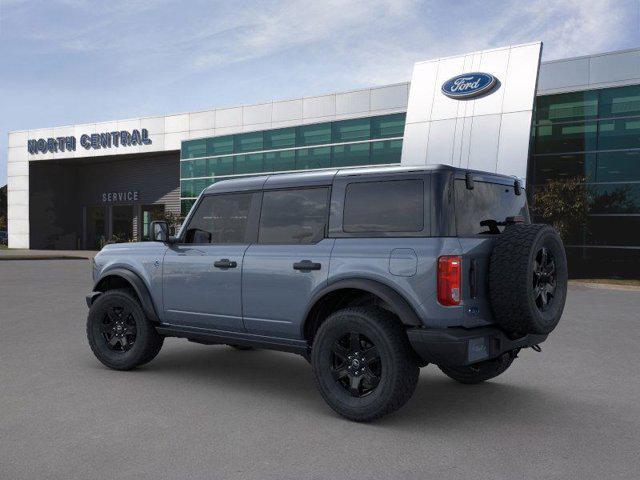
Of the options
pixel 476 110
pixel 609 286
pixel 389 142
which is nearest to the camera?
pixel 609 286

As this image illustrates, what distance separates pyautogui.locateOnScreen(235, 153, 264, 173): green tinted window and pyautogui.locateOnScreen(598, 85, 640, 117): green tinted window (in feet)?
58.0

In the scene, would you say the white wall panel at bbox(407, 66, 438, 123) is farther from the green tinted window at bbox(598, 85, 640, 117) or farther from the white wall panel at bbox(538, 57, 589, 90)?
the green tinted window at bbox(598, 85, 640, 117)

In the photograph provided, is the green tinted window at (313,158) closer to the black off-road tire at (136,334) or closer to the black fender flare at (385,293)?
the black off-road tire at (136,334)

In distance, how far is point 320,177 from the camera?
18.0 ft

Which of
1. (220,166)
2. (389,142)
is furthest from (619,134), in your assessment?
(220,166)

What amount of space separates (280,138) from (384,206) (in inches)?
1186

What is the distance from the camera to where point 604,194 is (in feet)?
80.6

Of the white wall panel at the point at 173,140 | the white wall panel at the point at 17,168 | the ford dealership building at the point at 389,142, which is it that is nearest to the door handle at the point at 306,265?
the ford dealership building at the point at 389,142

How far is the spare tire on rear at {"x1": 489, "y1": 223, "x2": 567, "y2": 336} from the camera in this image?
470cm

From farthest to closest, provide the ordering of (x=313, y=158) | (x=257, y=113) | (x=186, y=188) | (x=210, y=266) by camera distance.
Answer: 1. (x=186, y=188)
2. (x=257, y=113)
3. (x=313, y=158)
4. (x=210, y=266)

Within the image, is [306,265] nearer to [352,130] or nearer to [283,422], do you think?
[283,422]

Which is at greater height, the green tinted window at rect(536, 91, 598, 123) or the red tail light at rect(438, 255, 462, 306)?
the green tinted window at rect(536, 91, 598, 123)

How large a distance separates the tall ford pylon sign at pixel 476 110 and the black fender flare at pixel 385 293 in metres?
18.8

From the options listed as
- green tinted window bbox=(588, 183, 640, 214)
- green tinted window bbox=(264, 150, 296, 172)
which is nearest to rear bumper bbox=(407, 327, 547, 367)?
green tinted window bbox=(588, 183, 640, 214)
